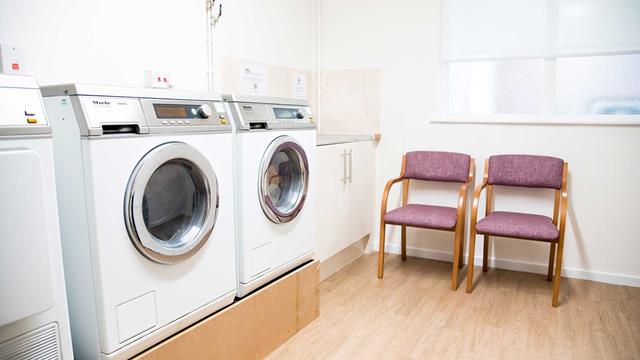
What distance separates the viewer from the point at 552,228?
2619 millimetres

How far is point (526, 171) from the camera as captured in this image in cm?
298

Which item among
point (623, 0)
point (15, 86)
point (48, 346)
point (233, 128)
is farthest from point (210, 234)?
point (623, 0)

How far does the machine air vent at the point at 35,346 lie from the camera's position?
116cm

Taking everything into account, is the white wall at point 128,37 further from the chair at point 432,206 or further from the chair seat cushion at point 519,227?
the chair seat cushion at point 519,227

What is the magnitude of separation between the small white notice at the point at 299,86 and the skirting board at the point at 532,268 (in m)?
1.33

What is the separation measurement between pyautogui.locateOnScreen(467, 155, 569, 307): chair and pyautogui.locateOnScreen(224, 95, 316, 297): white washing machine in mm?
1060

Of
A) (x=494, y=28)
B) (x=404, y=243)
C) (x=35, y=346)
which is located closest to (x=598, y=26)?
(x=494, y=28)

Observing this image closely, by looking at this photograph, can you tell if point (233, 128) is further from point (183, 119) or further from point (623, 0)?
point (623, 0)

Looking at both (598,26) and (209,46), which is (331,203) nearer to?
(209,46)

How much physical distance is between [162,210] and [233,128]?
451 millimetres

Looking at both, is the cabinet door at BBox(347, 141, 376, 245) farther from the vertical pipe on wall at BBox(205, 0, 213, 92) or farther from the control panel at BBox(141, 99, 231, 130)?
the control panel at BBox(141, 99, 231, 130)

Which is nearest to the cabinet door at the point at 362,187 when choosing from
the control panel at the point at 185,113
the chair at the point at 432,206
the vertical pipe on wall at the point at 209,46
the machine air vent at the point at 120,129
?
the chair at the point at 432,206

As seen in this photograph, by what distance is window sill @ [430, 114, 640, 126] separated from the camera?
9.42 ft

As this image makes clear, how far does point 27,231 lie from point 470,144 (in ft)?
9.12
